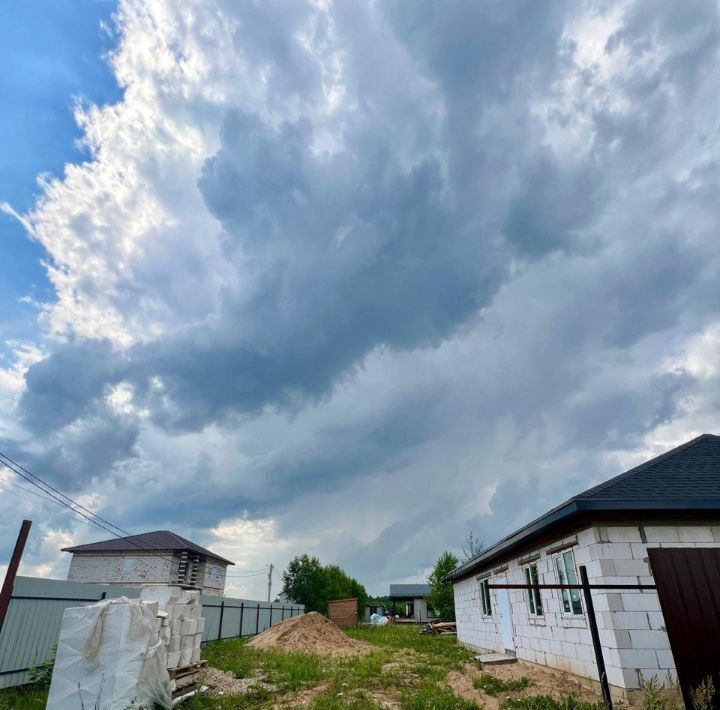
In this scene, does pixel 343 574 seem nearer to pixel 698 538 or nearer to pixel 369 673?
pixel 369 673

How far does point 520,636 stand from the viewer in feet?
46.3

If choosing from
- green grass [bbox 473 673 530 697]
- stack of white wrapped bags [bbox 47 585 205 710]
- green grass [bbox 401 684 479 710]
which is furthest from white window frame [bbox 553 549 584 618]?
stack of white wrapped bags [bbox 47 585 205 710]

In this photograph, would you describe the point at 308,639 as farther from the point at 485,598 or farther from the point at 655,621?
the point at 655,621

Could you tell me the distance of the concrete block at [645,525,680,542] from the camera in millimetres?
9461

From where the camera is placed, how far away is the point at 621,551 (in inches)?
368

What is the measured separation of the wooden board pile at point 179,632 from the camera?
10164 millimetres

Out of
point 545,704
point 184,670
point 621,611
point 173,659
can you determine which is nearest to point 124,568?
point 184,670

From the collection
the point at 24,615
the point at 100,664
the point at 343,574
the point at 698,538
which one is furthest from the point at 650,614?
the point at 343,574

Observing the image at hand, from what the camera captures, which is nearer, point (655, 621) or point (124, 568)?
point (655, 621)

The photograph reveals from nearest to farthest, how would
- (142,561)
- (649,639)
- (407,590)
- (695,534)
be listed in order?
(649,639)
(695,534)
(142,561)
(407,590)

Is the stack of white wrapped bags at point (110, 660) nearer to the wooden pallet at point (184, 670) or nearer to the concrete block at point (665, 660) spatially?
the wooden pallet at point (184, 670)

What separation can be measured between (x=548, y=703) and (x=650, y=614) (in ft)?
8.04

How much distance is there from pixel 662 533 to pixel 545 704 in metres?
3.83

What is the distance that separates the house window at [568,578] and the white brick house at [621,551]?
2 centimetres
